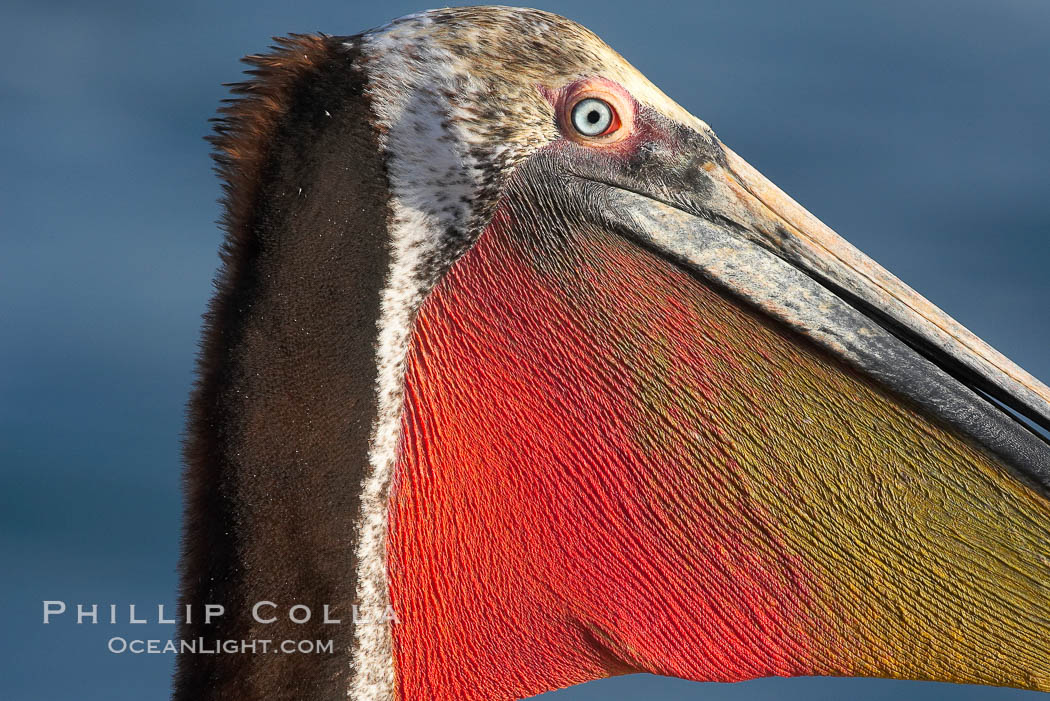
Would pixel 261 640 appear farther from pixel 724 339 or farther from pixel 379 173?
pixel 724 339

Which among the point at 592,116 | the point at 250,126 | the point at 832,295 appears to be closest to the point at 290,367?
the point at 250,126

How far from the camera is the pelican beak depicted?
1874 millimetres

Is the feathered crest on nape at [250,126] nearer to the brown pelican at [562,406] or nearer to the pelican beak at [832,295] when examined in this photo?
the brown pelican at [562,406]

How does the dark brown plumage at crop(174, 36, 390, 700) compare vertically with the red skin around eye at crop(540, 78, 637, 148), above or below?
below

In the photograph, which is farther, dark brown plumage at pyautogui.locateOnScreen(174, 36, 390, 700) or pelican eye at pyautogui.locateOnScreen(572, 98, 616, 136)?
pelican eye at pyautogui.locateOnScreen(572, 98, 616, 136)

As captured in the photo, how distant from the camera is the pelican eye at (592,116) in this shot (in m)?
1.96

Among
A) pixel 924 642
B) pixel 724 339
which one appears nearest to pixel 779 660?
pixel 924 642

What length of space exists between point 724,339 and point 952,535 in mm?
465

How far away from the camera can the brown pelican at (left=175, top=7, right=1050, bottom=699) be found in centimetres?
187

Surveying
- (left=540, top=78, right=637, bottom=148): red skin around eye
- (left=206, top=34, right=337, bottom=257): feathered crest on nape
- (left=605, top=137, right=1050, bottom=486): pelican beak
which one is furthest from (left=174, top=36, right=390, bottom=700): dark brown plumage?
(left=605, top=137, right=1050, bottom=486): pelican beak

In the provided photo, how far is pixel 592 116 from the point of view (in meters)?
1.97

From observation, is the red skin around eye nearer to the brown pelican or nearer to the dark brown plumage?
the brown pelican

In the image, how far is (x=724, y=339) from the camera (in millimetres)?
1936

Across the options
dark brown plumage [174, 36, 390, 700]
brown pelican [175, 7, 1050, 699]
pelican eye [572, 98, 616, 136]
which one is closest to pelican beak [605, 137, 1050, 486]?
brown pelican [175, 7, 1050, 699]
